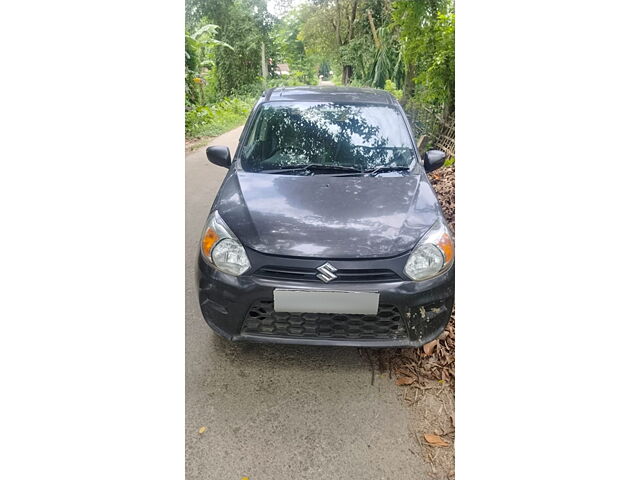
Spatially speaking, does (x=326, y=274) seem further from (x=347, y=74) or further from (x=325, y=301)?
(x=347, y=74)

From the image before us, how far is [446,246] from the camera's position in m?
1.74

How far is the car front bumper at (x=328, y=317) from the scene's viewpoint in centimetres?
165

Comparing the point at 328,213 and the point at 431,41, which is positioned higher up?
the point at 431,41

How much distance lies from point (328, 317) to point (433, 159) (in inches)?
41.3

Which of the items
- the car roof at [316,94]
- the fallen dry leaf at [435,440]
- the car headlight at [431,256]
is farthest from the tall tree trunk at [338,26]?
the fallen dry leaf at [435,440]

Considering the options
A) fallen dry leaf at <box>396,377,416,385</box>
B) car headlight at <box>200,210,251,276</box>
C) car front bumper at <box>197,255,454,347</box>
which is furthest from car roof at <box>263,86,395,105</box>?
fallen dry leaf at <box>396,377,416,385</box>

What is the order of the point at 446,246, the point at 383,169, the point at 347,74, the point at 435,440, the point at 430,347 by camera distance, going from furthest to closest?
1. the point at 347,74
2. the point at 383,169
3. the point at 430,347
4. the point at 446,246
5. the point at 435,440

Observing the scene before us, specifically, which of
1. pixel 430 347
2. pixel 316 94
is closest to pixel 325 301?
pixel 430 347

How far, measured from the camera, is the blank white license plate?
5.28 ft

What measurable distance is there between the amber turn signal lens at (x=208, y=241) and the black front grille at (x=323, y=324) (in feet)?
1.04

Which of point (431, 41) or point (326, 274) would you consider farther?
point (431, 41)

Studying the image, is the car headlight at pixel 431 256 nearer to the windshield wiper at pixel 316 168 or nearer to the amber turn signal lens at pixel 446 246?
the amber turn signal lens at pixel 446 246

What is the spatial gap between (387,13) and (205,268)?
1529 millimetres
